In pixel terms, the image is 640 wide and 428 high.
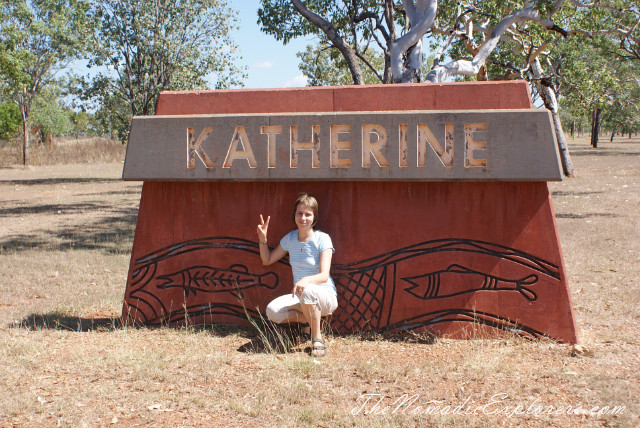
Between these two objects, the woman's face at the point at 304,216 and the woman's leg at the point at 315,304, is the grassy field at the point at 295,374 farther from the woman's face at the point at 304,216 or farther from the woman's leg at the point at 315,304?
the woman's face at the point at 304,216

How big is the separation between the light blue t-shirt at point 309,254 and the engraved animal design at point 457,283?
2.37 feet

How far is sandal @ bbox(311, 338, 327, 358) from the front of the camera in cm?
490

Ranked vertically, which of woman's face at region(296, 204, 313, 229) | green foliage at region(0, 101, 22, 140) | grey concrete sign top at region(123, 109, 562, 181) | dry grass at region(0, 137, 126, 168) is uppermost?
green foliage at region(0, 101, 22, 140)

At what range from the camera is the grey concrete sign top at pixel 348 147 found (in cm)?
499

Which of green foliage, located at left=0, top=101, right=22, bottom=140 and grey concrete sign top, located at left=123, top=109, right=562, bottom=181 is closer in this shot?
grey concrete sign top, located at left=123, top=109, right=562, bottom=181

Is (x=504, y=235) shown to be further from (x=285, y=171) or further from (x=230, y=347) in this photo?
(x=230, y=347)

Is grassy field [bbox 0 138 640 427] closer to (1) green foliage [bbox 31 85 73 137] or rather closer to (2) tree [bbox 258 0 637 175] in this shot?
(2) tree [bbox 258 0 637 175]

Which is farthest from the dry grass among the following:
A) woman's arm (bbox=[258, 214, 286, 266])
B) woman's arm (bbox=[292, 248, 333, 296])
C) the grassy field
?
woman's arm (bbox=[292, 248, 333, 296])

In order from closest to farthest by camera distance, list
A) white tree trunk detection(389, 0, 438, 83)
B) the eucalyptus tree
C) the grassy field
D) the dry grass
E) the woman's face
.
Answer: the grassy field, the woman's face, white tree trunk detection(389, 0, 438, 83), the eucalyptus tree, the dry grass

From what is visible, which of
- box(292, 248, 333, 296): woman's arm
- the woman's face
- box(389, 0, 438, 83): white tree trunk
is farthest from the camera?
box(389, 0, 438, 83): white tree trunk

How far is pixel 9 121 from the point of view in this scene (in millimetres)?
40750

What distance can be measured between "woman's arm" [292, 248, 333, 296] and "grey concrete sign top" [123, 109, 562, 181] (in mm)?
638

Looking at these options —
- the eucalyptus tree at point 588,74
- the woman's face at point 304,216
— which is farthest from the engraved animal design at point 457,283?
the eucalyptus tree at point 588,74

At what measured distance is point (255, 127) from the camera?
17.5 ft
